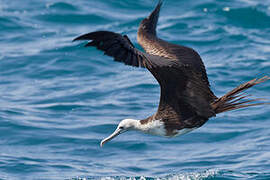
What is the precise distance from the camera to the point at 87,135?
33.3 feet

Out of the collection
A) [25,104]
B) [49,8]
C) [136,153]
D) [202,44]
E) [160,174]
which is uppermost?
[49,8]

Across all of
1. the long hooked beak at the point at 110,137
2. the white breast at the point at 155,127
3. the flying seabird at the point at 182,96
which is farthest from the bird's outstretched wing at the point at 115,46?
the long hooked beak at the point at 110,137

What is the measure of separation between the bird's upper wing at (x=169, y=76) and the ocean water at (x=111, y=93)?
62.1 inches

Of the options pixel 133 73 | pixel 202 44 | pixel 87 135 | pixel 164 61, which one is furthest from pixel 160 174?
pixel 202 44

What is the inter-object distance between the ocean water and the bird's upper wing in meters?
1.58

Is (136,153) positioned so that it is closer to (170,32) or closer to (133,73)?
(133,73)

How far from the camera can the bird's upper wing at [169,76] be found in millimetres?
5945

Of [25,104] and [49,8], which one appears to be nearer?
[25,104]

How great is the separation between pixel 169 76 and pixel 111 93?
521 cm

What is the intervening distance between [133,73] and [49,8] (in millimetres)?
4272

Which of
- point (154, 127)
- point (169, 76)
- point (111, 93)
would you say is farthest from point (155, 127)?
point (111, 93)

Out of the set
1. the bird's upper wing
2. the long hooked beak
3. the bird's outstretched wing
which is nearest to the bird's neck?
the bird's upper wing

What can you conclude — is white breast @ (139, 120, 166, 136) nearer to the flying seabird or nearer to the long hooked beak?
the flying seabird

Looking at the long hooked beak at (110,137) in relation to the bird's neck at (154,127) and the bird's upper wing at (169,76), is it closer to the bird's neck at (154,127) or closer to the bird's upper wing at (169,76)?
the bird's neck at (154,127)
